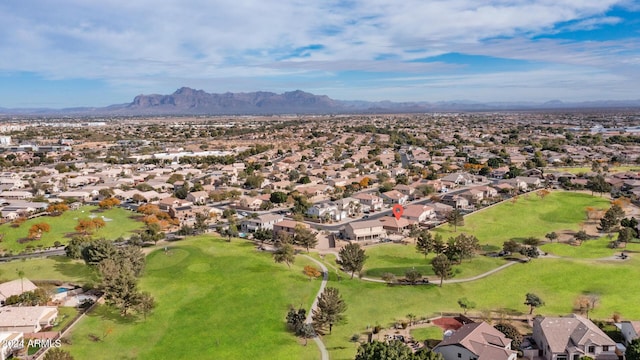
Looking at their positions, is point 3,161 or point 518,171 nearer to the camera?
point 518,171

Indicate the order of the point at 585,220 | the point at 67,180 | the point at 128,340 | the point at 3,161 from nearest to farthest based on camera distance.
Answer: the point at 128,340
the point at 585,220
the point at 67,180
the point at 3,161

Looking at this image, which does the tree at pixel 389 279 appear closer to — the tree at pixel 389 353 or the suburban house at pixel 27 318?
the tree at pixel 389 353

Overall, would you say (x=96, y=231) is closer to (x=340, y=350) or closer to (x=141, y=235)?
(x=141, y=235)

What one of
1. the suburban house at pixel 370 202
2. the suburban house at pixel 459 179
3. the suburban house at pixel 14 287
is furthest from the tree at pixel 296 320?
the suburban house at pixel 459 179

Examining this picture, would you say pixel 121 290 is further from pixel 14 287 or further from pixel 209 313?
pixel 14 287

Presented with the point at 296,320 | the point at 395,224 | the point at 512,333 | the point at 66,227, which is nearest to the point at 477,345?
the point at 512,333

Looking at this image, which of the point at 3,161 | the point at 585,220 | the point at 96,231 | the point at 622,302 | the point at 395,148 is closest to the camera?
the point at 622,302

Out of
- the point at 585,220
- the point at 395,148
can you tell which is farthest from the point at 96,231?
the point at 395,148
